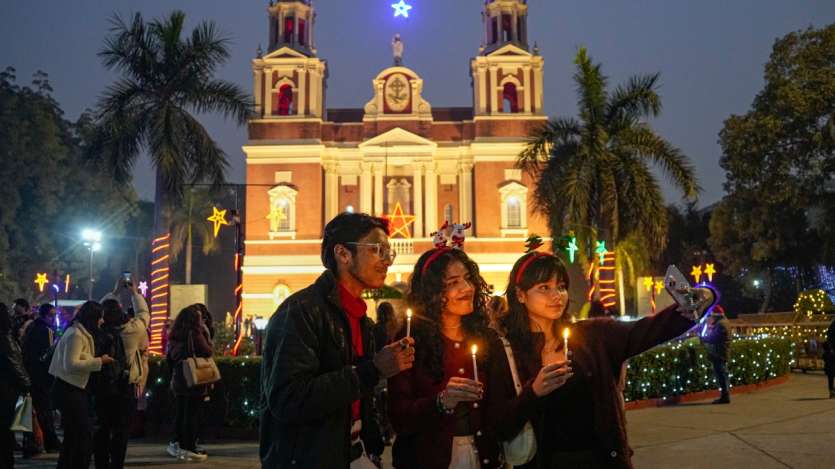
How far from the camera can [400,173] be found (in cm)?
3869

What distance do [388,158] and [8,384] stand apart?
3097 cm

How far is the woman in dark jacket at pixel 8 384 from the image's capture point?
7270mm

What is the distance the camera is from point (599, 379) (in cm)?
364

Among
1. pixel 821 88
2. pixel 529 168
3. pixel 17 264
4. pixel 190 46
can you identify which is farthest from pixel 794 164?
pixel 17 264

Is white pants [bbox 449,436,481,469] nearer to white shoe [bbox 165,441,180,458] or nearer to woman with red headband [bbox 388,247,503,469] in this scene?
woman with red headband [bbox 388,247,503,469]

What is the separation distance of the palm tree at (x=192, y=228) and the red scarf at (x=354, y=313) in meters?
37.1

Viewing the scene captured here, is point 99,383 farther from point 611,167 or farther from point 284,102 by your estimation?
point 284,102

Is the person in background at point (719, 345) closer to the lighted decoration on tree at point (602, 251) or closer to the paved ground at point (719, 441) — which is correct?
the paved ground at point (719, 441)

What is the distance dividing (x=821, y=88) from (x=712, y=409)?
19879mm

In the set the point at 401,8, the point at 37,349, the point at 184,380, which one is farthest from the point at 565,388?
the point at 401,8

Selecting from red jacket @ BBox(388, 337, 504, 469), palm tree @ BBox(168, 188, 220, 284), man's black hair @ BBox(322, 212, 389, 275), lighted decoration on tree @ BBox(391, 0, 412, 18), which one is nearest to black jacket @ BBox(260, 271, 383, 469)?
man's black hair @ BBox(322, 212, 389, 275)

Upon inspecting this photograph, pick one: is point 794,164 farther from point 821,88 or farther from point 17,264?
point 17,264

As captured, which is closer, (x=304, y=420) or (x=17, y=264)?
(x=304, y=420)

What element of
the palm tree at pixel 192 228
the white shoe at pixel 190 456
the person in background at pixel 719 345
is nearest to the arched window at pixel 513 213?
the palm tree at pixel 192 228
